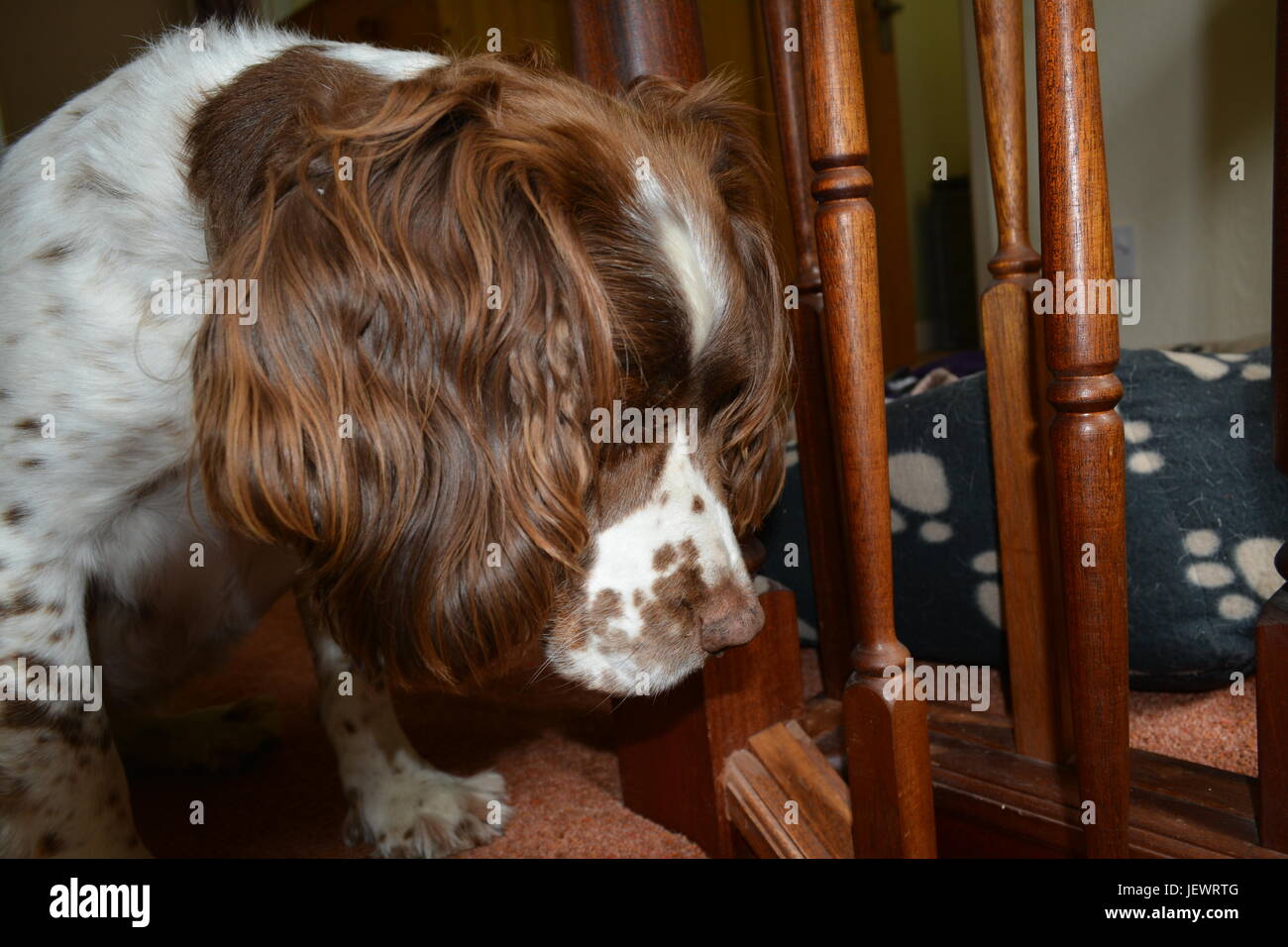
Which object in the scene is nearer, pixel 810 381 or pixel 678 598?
pixel 678 598

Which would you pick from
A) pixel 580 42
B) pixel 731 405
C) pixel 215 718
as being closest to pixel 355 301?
pixel 731 405

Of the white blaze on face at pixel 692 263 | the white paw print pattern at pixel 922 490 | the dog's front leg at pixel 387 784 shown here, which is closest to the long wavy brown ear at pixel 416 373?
the white blaze on face at pixel 692 263

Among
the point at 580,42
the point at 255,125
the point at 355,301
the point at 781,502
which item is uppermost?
the point at 580,42

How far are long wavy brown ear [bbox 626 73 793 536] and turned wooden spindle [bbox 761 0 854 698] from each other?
0.15ft

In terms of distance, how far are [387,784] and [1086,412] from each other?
103cm

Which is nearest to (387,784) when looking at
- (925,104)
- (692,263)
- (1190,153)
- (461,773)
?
(461,773)

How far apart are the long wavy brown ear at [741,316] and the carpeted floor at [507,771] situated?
33cm

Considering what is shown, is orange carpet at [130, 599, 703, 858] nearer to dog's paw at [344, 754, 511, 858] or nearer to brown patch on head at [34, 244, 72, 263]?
dog's paw at [344, 754, 511, 858]

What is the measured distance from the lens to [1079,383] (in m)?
0.77

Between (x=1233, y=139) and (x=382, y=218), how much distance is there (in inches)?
89.5

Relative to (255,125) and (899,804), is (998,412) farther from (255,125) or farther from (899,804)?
(255,125)

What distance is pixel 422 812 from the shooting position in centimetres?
132

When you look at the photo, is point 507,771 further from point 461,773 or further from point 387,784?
point 387,784

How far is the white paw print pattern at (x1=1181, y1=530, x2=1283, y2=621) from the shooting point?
4.07 ft
